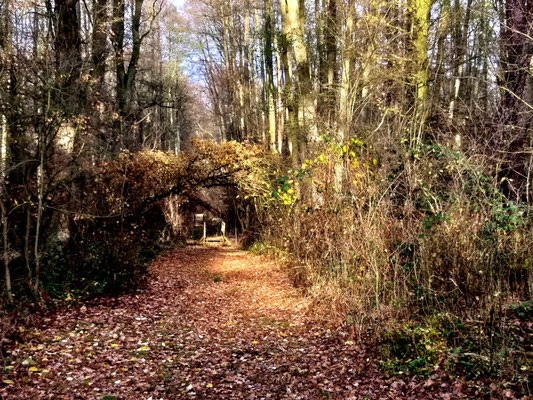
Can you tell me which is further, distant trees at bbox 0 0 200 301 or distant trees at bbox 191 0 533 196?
distant trees at bbox 191 0 533 196

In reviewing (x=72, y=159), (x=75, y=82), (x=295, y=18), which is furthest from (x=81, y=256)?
(x=295, y=18)

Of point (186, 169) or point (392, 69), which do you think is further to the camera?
point (186, 169)

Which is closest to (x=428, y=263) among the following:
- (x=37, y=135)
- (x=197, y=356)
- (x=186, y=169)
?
(x=197, y=356)

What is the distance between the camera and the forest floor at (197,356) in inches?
162

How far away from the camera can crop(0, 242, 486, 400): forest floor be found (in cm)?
411

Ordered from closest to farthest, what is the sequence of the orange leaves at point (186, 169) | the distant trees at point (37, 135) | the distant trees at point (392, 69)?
1. the distant trees at point (37, 135)
2. the distant trees at point (392, 69)
3. the orange leaves at point (186, 169)

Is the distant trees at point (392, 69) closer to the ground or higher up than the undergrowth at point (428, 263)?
higher up

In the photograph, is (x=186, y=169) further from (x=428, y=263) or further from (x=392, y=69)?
(x=428, y=263)

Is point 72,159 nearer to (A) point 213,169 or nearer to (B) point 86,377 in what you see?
(B) point 86,377

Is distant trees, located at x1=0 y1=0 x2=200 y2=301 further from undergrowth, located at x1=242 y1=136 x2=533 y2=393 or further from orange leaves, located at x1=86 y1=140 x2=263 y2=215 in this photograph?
undergrowth, located at x1=242 y1=136 x2=533 y2=393

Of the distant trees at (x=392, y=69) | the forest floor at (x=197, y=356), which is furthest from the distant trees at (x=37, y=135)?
the distant trees at (x=392, y=69)

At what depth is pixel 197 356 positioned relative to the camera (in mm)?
5230

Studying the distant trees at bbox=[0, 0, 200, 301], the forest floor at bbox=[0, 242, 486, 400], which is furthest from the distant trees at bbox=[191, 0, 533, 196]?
the distant trees at bbox=[0, 0, 200, 301]

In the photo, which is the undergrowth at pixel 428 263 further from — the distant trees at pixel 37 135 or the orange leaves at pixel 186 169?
the orange leaves at pixel 186 169
